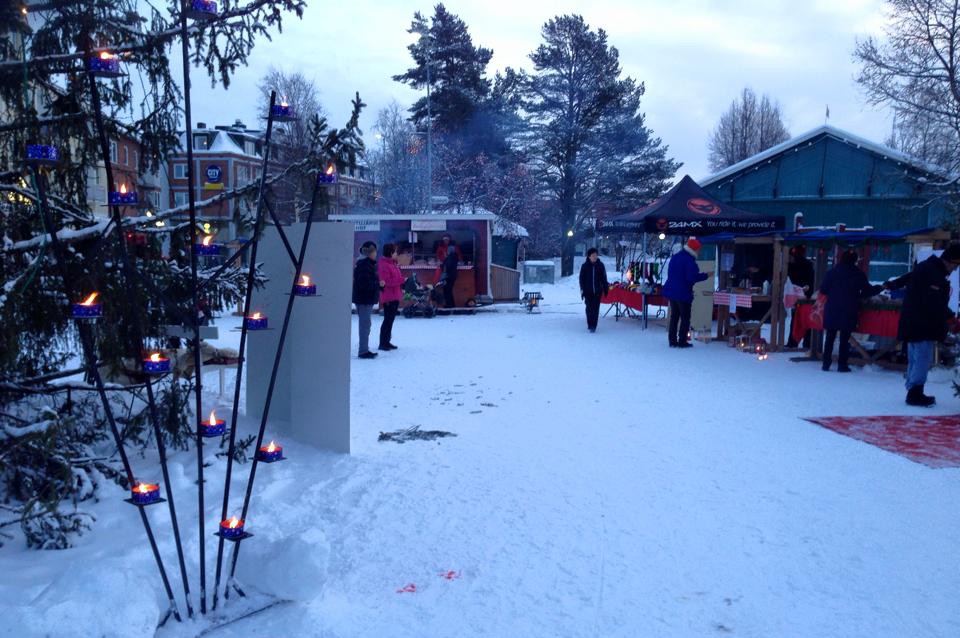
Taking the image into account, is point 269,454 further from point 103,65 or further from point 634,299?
point 634,299

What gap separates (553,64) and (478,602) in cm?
3931

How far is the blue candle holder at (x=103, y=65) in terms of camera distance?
3.16 m

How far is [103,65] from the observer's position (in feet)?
10.4

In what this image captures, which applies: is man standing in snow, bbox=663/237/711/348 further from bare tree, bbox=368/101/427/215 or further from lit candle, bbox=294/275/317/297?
bare tree, bbox=368/101/427/215

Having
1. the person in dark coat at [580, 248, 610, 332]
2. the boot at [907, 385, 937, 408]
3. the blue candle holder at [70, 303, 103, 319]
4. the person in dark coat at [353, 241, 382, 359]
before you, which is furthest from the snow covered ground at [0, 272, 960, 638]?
the person in dark coat at [580, 248, 610, 332]

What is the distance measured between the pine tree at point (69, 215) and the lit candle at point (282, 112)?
461 millimetres

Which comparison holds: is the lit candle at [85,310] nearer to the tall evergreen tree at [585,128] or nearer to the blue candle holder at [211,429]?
the blue candle holder at [211,429]

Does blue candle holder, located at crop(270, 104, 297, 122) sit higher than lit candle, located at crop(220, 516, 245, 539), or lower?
higher

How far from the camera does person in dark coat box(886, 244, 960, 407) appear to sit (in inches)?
320

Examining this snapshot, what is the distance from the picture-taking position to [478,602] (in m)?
3.74

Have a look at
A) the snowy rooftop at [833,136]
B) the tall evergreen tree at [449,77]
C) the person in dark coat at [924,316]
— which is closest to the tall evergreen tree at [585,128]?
the tall evergreen tree at [449,77]

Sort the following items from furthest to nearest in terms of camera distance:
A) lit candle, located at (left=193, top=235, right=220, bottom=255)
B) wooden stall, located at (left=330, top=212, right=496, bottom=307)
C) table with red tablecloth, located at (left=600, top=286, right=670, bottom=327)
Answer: wooden stall, located at (left=330, top=212, right=496, bottom=307)
table with red tablecloth, located at (left=600, top=286, right=670, bottom=327)
lit candle, located at (left=193, top=235, right=220, bottom=255)

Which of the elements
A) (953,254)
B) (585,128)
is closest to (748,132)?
(585,128)

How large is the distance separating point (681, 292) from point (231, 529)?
10.6 metres
